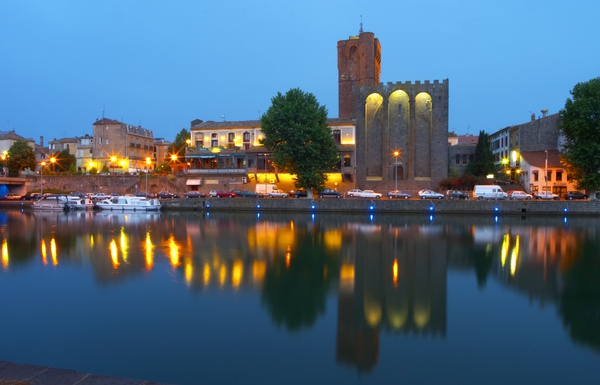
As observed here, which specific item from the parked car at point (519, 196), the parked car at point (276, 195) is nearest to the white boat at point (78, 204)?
the parked car at point (276, 195)

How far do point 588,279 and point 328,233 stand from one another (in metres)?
16.2

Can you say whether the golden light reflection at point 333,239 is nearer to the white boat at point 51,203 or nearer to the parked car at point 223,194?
the parked car at point 223,194

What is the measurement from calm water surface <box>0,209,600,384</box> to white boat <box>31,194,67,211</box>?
24920 mm

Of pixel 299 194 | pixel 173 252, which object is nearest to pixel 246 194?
pixel 299 194

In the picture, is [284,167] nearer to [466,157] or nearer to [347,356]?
[466,157]

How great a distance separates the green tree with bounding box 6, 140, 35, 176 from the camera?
6438 centimetres

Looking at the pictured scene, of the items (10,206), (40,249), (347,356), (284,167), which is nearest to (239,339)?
(347,356)

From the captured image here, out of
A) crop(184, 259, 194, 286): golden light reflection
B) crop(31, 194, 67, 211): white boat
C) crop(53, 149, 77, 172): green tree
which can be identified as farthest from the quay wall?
crop(53, 149, 77, 172): green tree

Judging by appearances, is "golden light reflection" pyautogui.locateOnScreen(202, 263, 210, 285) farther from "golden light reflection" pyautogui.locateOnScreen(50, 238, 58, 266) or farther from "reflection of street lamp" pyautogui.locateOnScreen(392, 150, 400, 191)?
"reflection of street lamp" pyautogui.locateOnScreen(392, 150, 400, 191)

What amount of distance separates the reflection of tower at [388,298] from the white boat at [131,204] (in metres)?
30.5

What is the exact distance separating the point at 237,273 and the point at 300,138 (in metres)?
30.0

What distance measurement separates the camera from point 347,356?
34.7 feet

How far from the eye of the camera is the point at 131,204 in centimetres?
5031

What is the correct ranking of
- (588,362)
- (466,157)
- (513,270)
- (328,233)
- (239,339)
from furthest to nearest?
(466,157), (328,233), (513,270), (239,339), (588,362)
